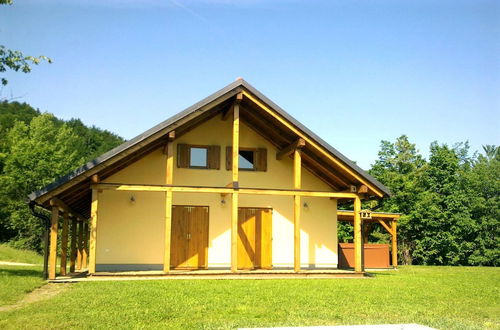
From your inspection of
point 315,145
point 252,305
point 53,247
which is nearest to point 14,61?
point 53,247

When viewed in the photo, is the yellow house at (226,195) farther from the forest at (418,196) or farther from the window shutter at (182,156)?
the forest at (418,196)

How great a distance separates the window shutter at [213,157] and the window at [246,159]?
2.74 ft

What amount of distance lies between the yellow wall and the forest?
699 inches

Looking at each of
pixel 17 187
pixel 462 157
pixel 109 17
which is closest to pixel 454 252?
pixel 462 157

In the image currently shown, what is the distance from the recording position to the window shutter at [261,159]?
55.8 ft

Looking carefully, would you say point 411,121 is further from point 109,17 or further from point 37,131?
point 37,131

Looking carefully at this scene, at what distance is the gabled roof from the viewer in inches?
508

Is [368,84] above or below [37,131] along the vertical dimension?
below

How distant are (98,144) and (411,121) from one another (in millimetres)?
41562

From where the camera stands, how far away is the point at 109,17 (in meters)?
14.4

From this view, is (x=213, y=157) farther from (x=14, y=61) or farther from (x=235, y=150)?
(x=14, y=61)

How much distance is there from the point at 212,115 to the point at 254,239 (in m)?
4.50

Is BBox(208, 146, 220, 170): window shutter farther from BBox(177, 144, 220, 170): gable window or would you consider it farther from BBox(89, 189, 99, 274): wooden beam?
BBox(89, 189, 99, 274): wooden beam

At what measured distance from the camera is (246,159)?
1716cm
